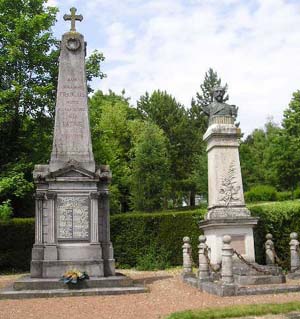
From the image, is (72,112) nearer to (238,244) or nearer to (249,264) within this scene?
(238,244)

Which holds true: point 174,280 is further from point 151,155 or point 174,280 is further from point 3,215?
point 151,155

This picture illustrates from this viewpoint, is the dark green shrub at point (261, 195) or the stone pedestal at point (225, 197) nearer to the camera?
the stone pedestal at point (225, 197)

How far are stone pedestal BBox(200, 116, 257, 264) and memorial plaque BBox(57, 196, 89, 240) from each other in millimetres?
3526

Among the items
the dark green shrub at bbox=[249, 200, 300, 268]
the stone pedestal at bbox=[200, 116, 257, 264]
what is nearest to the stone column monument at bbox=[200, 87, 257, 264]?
the stone pedestal at bbox=[200, 116, 257, 264]

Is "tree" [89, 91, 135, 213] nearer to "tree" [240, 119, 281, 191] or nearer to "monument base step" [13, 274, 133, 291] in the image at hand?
"tree" [240, 119, 281, 191]

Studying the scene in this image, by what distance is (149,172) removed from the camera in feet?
135

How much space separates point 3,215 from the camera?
21.6 m

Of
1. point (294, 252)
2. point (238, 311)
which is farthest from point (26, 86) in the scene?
point (238, 311)

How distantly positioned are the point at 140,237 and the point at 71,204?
26.2 ft

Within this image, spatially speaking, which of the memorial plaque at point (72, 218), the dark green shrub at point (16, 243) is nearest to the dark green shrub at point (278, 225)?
the memorial plaque at point (72, 218)

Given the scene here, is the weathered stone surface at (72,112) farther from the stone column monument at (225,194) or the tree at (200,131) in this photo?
the tree at (200,131)

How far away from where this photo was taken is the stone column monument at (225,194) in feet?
45.1

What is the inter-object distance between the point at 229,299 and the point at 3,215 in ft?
45.3

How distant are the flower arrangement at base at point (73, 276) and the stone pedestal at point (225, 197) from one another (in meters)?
3.82
